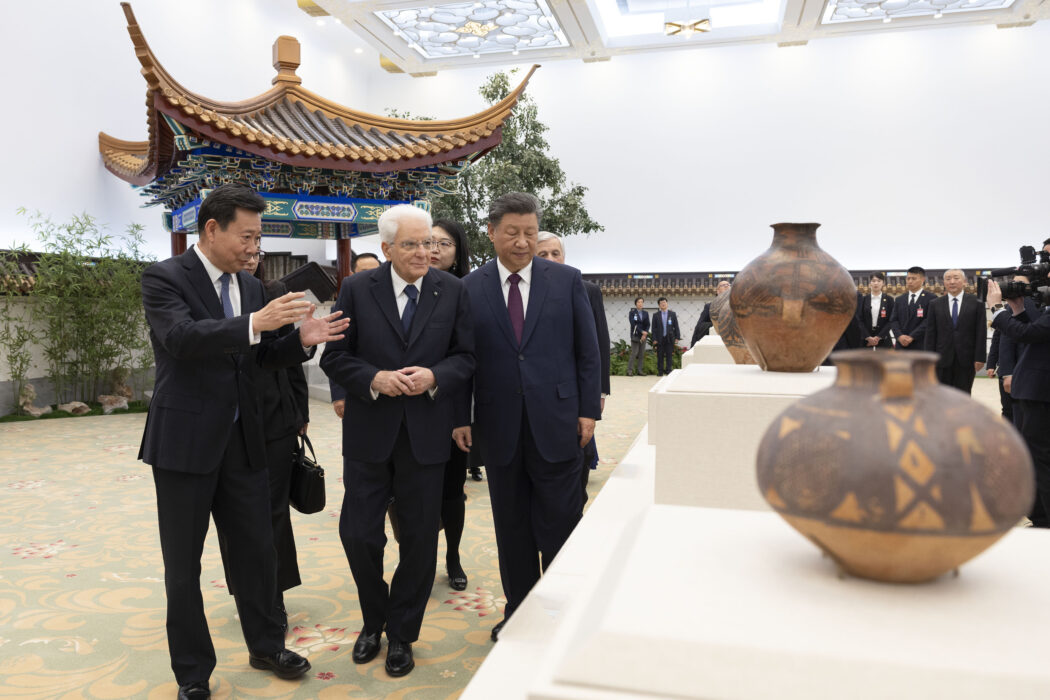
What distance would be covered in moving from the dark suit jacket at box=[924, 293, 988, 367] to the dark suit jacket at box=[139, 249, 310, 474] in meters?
6.08

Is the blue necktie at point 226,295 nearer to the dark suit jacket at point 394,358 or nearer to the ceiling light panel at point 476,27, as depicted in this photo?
the dark suit jacket at point 394,358

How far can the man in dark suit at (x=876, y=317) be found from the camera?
329 inches

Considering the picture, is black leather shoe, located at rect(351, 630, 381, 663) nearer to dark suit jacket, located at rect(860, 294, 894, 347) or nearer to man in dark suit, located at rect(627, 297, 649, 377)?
dark suit jacket, located at rect(860, 294, 894, 347)

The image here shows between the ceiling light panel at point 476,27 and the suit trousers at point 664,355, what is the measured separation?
622 cm

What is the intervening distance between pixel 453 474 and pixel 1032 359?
2.91m

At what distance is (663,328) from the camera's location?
45.6ft

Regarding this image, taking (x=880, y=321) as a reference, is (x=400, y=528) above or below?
below

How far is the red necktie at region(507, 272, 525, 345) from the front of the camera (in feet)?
8.85

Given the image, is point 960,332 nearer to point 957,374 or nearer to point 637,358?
point 957,374

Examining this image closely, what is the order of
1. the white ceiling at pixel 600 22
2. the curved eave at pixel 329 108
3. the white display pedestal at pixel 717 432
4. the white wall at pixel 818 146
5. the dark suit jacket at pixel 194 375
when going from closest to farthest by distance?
the white display pedestal at pixel 717 432
the dark suit jacket at pixel 194 375
the curved eave at pixel 329 108
the white ceiling at pixel 600 22
the white wall at pixel 818 146

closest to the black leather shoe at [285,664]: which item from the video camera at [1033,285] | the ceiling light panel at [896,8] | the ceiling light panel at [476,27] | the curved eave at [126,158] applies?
the video camera at [1033,285]

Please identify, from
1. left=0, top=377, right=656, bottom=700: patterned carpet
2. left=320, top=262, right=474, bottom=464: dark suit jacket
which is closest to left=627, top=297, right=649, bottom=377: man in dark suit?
left=0, top=377, right=656, bottom=700: patterned carpet

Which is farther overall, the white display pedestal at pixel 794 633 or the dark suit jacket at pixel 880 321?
the dark suit jacket at pixel 880 321

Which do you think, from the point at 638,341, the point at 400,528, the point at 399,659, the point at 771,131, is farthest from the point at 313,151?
the point at 771,131
